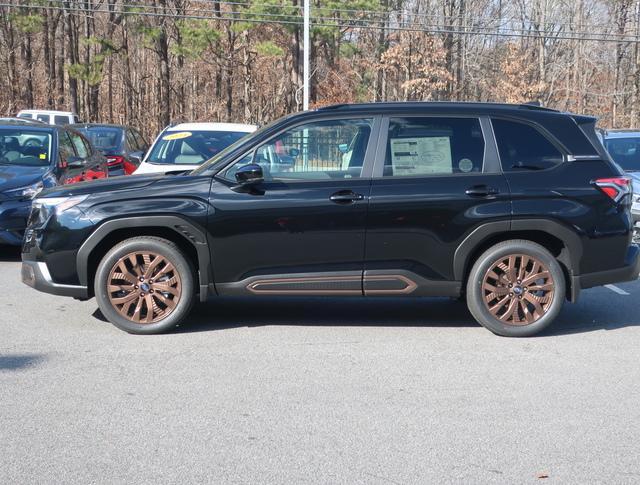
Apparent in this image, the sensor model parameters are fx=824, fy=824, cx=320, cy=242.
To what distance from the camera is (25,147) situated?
38.4 feet

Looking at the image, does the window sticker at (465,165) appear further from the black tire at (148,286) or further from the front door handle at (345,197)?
the black tire at (148,286)

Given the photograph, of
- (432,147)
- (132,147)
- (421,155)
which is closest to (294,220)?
(421,155)

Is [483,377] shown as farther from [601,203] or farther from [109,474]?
[109,474]

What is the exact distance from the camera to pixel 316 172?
6.97 m

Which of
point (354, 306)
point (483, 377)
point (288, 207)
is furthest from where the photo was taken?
point (354, 306)

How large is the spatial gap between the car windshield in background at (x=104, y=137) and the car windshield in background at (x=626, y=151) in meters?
10.6

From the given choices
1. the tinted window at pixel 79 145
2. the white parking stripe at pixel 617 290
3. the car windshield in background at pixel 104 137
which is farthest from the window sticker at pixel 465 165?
the car windshield in background at pixel 104 137

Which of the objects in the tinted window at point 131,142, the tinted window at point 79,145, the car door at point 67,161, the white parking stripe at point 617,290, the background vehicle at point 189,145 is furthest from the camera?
the tinted window at point 131,142

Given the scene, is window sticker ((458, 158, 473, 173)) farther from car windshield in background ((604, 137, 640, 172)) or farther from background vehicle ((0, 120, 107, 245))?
car windshield in background ((604, 137, 640, 172))

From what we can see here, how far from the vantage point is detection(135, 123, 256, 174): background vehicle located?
39.0 feet

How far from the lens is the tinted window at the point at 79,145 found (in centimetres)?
1294

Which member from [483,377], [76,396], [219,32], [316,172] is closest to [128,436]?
[76,396]

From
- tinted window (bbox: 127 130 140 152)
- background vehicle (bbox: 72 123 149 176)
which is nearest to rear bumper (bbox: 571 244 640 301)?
background vehicle (bbox: 72 123 149 176)

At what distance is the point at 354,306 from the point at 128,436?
3793mm
